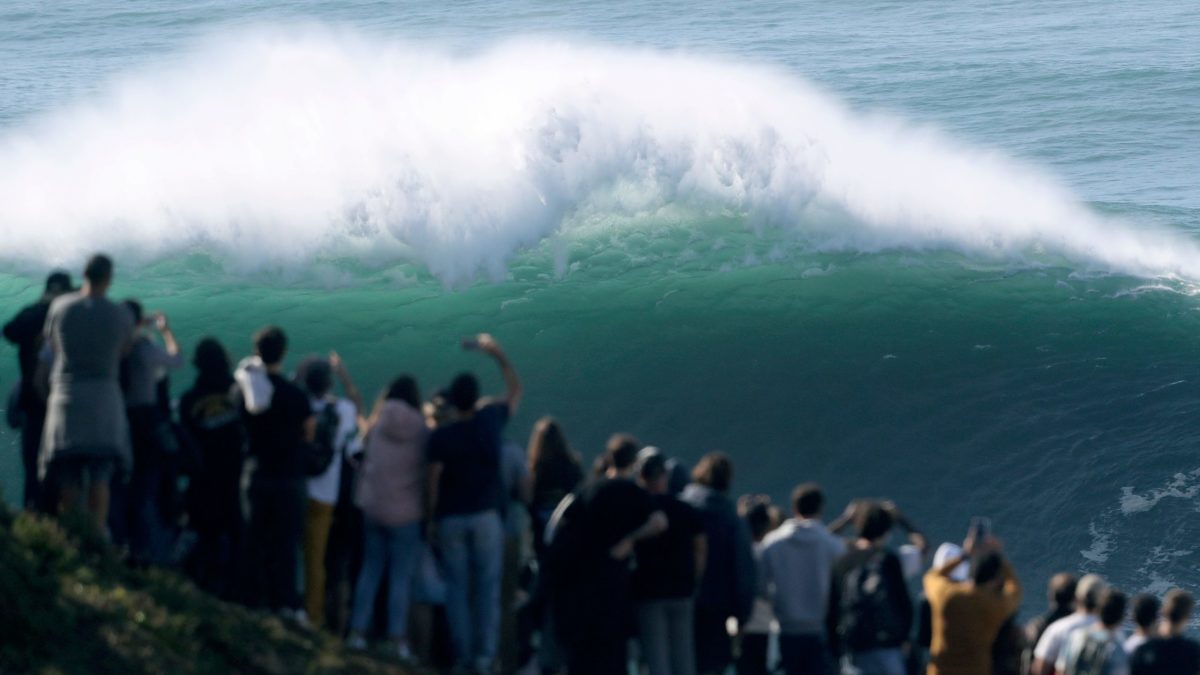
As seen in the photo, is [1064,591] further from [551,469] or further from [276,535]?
[276,535]

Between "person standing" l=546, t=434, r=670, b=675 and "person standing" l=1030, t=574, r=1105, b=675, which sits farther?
"person standing" l=1030, t=574, r=1105, b=675

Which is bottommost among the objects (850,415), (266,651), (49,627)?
(850,415)

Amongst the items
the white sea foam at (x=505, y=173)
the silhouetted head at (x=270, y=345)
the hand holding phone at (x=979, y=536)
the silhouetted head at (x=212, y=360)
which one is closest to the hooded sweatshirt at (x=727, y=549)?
the hand holding phone at (x=979, y=536)

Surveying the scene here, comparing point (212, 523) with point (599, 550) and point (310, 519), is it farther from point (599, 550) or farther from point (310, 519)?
point (599, 550)

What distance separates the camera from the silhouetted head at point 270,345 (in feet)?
26.3

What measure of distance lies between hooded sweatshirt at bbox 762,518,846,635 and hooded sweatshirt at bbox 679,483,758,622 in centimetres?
15

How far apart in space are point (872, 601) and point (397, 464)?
244cm

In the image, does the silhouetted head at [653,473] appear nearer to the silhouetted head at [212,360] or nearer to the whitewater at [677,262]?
the silhouetted head at [212,360]

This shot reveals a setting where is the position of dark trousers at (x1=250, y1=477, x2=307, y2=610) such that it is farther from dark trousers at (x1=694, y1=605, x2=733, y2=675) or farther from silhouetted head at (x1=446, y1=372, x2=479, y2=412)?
dark trousers at (x1=694, y1=605, x2=733, y2=675)

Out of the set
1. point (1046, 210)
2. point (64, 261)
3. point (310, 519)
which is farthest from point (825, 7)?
point (310, 519)

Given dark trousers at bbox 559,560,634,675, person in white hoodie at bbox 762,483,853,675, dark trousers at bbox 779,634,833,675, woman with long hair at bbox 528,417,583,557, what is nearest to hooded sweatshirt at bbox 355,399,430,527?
woman with long hair at bbox 528,417,583,557

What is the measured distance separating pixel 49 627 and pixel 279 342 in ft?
6.58

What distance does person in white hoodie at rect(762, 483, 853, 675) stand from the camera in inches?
314

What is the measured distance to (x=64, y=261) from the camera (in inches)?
755
